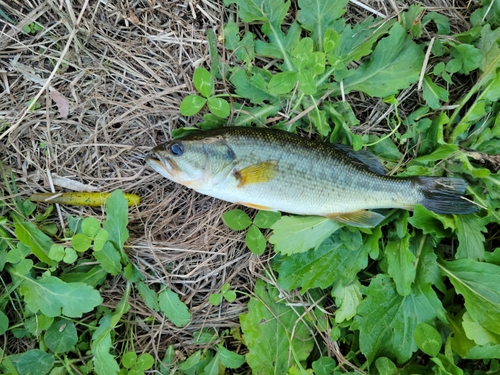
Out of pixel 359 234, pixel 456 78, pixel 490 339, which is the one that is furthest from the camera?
pixel 456 78

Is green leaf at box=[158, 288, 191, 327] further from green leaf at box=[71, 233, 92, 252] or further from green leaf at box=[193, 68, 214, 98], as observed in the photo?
green leaf at box=[193, 68, 214, 98]

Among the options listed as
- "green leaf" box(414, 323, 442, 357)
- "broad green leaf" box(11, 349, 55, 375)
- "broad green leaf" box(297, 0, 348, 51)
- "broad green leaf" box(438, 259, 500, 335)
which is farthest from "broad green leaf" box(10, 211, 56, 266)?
"broad green leaf" box(438, 259, 500, 335)

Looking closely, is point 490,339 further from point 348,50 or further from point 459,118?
point 348,50

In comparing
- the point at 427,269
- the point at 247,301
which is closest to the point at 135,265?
the point at 247,301

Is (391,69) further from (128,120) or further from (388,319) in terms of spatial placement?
(128,120)

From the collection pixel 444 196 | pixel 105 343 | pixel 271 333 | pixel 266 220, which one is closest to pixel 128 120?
pixel 266 220

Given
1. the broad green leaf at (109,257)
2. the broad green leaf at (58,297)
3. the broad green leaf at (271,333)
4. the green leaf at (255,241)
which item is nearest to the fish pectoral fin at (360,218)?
the green leaf at (255,241)

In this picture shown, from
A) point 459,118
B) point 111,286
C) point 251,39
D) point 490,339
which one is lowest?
point 490,339
